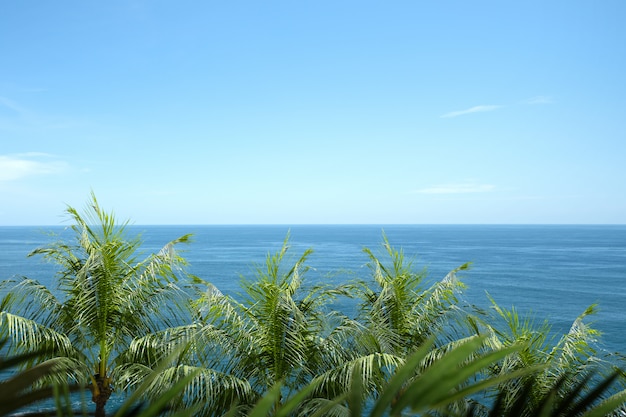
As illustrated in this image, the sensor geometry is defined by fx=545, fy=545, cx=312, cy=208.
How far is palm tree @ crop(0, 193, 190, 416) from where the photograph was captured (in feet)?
36.9

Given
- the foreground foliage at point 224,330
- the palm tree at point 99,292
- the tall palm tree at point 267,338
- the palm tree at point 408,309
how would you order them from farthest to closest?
1. the palm tree at point 408,309
2. the palm tree at point 99,292
3. the tall palm tree at point 267,338
4. the foreground foliage at point 224,330

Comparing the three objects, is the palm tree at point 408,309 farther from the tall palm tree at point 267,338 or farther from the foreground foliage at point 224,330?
the tall palm tree at point 267,338


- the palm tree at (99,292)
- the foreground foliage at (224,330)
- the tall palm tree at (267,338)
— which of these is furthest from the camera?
the palm tree at (99,292)

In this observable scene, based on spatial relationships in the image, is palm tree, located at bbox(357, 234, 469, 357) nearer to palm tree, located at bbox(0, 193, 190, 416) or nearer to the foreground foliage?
the foreground foliage

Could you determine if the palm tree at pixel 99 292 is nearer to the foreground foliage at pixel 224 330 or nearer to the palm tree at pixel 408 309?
the foreground foliage at pixel 224 330

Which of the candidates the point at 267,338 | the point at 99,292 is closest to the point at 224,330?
the point at 267,338

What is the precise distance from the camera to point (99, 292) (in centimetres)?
1133

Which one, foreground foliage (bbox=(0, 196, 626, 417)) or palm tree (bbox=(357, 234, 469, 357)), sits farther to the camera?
palm tree (bbox=(357, 234, 469, 357))

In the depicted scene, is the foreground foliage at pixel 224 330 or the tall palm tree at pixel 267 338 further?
the tall palm tree at pixel 267 338

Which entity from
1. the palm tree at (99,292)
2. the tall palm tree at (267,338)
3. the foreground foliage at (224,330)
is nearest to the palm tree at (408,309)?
the foreground foliage at (224,330)

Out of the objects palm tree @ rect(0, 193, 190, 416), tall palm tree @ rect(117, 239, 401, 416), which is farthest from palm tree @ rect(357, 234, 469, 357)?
palm tree @ rect(0, 193, 190, 416)

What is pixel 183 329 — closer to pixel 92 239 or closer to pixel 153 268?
pixel 153 268

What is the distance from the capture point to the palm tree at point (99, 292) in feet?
36.9

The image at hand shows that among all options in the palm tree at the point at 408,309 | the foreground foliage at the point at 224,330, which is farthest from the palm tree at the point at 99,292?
the palm tree at the point at 408,309
